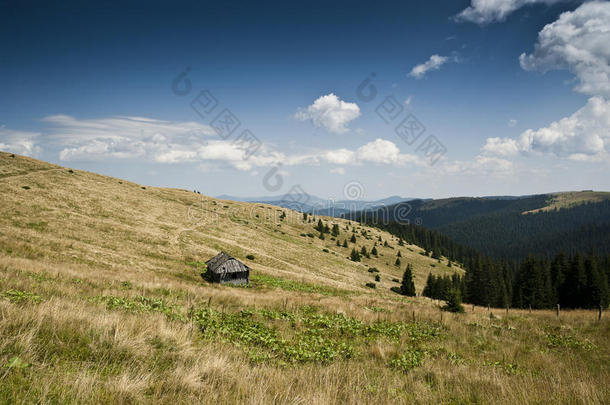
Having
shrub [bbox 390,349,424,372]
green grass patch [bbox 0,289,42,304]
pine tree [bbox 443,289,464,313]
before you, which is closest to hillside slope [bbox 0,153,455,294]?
green grass patch [bbox 0,289,42,304]

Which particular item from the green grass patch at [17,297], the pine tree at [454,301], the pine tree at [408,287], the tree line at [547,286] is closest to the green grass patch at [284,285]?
the pine tree at [454,301]

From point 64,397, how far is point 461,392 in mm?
5954

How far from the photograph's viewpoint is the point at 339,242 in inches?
3927

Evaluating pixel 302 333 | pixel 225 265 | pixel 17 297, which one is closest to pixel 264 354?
pixel 302 333

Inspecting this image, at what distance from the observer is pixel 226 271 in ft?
111

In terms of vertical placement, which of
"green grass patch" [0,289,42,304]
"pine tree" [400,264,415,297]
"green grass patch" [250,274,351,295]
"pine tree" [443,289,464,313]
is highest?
"green grass patch" [0,289,42,304]

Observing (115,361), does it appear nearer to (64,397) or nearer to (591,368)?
(64,397)

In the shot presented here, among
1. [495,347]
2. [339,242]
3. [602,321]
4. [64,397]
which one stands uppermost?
[64,397]

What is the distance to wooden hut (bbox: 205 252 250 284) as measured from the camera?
1323 inches

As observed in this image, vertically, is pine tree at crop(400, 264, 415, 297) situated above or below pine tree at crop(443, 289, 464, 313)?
below

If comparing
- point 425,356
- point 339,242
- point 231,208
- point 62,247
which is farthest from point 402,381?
point 339,242

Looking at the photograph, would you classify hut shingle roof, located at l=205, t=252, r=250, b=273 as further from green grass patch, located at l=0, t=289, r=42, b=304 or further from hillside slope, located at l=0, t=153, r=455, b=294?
green grass patch, located at l=0, t=289, r=42, b=304

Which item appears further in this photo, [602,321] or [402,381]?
[602,321]

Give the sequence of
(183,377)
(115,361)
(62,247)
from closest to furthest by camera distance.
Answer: (183,377)
(115,361)
(62,247)
